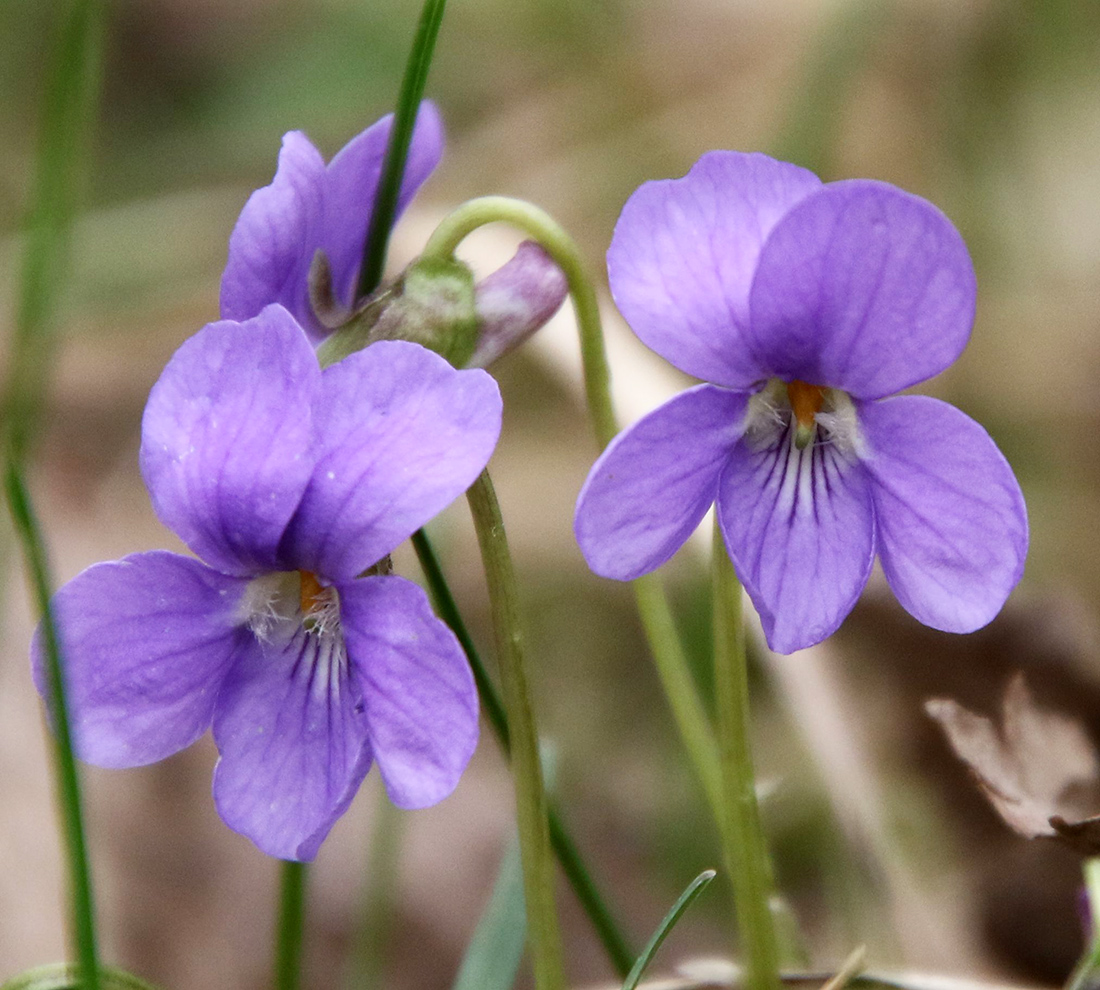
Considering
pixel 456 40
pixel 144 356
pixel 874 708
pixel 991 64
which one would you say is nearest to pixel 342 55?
pixel 456 40

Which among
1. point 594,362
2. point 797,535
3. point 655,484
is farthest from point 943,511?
point 594,362

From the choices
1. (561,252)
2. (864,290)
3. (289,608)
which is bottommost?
(289,608)

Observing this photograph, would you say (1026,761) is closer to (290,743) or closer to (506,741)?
(506,741)

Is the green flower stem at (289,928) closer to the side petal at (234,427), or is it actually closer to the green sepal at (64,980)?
the green sepal at (64,980)

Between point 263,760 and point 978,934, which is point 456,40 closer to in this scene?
point 978,934

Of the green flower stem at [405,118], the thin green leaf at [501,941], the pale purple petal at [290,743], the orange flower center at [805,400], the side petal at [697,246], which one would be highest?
the green flower stem at [405,118]

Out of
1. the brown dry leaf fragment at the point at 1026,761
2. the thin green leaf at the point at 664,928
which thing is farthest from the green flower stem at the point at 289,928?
the brown dry leaf fragment at the point at 1026,761

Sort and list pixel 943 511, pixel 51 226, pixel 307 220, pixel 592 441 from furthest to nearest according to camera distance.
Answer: pixel 592 441
pixel 51 226
pixel 307 220
pixel 943 511
